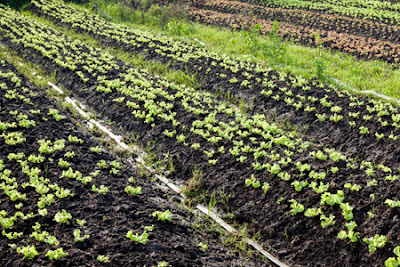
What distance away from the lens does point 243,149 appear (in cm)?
536

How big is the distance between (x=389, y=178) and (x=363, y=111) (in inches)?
112

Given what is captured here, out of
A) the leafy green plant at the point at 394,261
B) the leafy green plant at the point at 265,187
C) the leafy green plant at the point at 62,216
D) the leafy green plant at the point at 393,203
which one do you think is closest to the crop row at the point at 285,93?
the leafy green plant at the point at 393,203

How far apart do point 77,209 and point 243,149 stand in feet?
9.07

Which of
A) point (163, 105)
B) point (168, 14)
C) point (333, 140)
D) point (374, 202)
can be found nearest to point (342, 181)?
point (374, 202)

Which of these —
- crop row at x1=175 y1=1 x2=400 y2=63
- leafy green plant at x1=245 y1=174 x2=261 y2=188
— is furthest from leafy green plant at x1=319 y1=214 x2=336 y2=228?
crop row at x1=175 y1=1 x2=400 y2=63

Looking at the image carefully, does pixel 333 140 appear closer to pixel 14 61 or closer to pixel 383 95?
pixel 383 95

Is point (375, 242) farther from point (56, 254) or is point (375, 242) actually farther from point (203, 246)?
point (56, 254)

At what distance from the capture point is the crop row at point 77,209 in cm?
344

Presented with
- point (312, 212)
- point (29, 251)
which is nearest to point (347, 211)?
point (312, 212)

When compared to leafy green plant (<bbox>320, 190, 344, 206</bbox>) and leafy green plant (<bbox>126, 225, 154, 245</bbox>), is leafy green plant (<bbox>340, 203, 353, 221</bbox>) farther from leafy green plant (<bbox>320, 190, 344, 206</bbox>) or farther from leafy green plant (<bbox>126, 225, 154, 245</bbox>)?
leafy green plant (<bbox>126, 225, 154, 245</bbox>)

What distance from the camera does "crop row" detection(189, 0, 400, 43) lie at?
14.0 metres

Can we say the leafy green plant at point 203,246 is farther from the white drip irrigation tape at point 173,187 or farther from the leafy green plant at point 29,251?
the leafy green plant at point 29,251

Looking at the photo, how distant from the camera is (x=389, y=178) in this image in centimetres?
438

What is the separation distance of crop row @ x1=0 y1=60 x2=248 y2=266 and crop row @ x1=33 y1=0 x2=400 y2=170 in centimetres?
386
